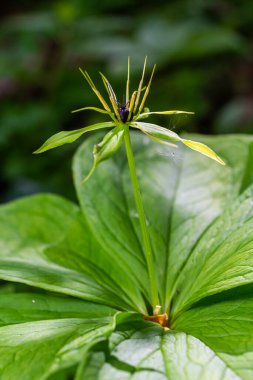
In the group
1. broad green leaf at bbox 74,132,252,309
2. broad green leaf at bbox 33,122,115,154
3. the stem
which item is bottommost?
broad green leaf at bbox 74,132,252,309

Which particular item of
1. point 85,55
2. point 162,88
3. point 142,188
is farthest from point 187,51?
point 142,188

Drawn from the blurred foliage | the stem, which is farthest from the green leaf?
the blurred foliage

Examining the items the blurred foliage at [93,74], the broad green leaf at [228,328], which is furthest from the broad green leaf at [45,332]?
the blurred foliage at [93,74]

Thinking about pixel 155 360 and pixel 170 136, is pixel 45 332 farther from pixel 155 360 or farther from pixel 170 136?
pixel 170 136

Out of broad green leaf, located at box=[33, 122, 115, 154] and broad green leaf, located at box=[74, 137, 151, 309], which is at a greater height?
broad green leaf, located at box=[33, 122, 115, 154]

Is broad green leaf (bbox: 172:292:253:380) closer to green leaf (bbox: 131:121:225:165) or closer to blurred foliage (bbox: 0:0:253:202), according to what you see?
green leaf (bbox: 131:121:225:165)

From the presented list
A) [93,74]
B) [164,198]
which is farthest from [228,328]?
[93,74]

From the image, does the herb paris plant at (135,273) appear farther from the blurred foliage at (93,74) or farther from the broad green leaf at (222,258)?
the blurred foliage at (93,74)

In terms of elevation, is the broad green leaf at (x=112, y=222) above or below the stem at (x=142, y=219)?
below
